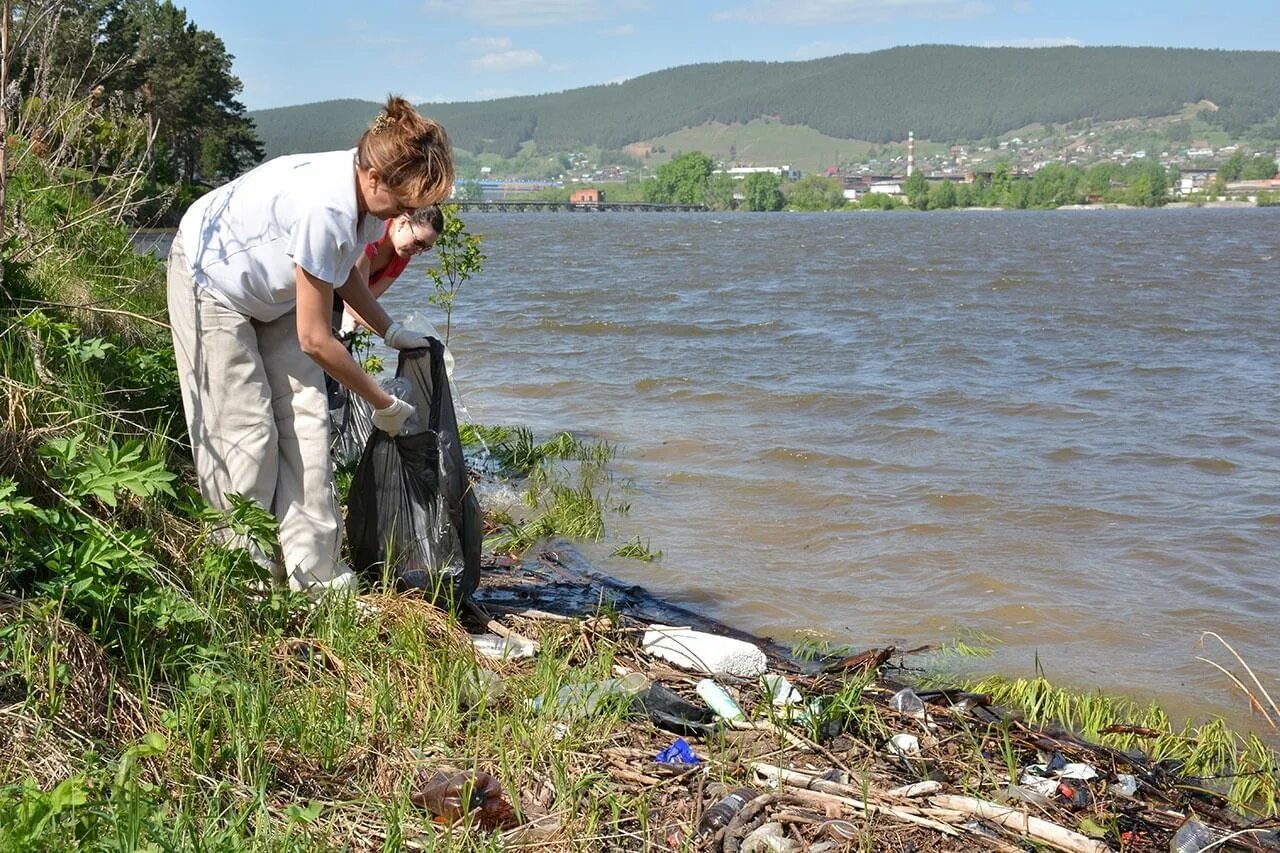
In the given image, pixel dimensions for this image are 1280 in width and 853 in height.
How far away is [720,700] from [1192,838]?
132 cm

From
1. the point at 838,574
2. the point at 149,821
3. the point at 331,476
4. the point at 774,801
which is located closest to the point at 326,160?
the point at 331,476

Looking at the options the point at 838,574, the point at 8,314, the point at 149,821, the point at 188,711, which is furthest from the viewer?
the point at 838,574

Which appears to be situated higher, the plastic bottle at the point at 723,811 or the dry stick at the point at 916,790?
the plastic bottle at the point at 723,811

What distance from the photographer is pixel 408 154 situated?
138 inches

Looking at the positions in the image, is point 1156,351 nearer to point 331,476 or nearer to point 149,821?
point 331,476

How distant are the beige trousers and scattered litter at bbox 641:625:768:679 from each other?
1.05 meters

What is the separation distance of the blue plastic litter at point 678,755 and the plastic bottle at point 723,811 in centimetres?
24

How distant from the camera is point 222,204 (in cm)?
375

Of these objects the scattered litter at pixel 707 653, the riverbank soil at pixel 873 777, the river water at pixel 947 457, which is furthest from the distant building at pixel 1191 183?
the riverbank soil at pixel 873 777

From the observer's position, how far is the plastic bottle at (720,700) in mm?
3752

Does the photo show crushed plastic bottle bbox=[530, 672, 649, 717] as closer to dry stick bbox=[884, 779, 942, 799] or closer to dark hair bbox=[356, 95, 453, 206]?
dry stick bbox=[884, 779, 942, 799]

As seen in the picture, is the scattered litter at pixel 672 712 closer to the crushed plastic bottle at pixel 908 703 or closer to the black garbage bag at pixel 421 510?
the crushed plastic bottle at pixel 908 703

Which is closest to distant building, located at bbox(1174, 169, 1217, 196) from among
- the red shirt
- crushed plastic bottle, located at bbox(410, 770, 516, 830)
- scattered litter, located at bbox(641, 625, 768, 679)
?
the red shirt

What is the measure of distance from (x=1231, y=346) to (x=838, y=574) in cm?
1072
